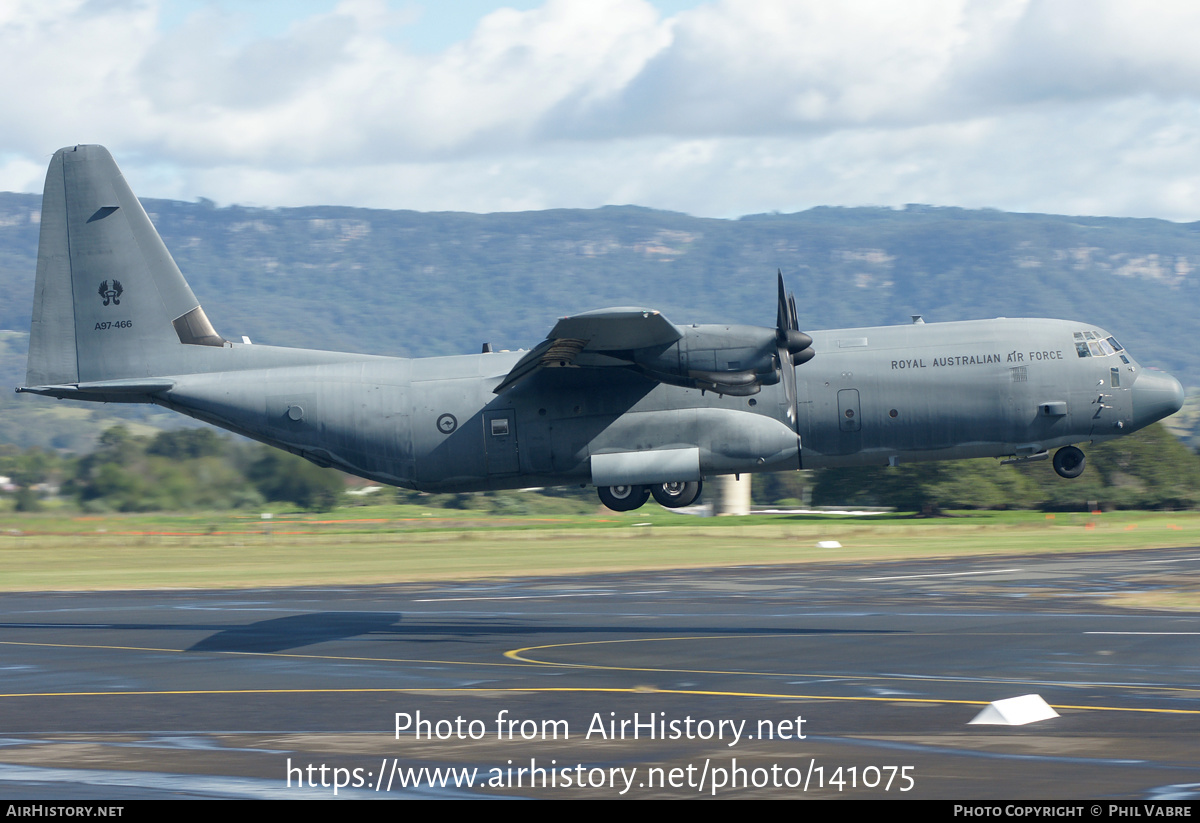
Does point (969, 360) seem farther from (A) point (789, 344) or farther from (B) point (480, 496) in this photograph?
(B) point (480, 496)

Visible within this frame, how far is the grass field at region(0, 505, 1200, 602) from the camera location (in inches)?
2667

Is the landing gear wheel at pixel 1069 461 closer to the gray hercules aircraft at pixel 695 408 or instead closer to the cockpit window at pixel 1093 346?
the gray hercules aircraft at pixel 695 408

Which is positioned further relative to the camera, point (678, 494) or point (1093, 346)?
point (1093, 346)

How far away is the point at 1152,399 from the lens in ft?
95.7

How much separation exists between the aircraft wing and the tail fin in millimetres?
9391

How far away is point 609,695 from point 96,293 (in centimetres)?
1619

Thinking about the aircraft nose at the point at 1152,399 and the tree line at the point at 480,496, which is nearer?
the aircraft nose at the point at 1152,399

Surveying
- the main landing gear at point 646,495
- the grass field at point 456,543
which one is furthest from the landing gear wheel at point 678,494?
the grass field at point 456,543

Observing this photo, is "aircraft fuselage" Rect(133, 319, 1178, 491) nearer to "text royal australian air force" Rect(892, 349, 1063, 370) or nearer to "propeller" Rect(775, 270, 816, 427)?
"text royal australian air force" Rect(892, 349, 1063, 370)

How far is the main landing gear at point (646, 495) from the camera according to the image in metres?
28.6

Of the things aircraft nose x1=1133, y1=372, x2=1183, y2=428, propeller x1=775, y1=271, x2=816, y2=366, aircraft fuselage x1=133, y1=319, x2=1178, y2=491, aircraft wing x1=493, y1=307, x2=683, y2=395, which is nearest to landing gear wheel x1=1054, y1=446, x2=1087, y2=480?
aircraft fuselage x1=133, y1=319, x2=1178, y2=491

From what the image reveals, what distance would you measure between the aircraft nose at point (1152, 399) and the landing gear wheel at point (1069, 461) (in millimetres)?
1470

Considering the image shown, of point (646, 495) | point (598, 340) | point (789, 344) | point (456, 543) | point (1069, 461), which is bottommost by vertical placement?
point (456, 543)

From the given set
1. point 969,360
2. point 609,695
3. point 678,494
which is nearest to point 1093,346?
point 969,360
